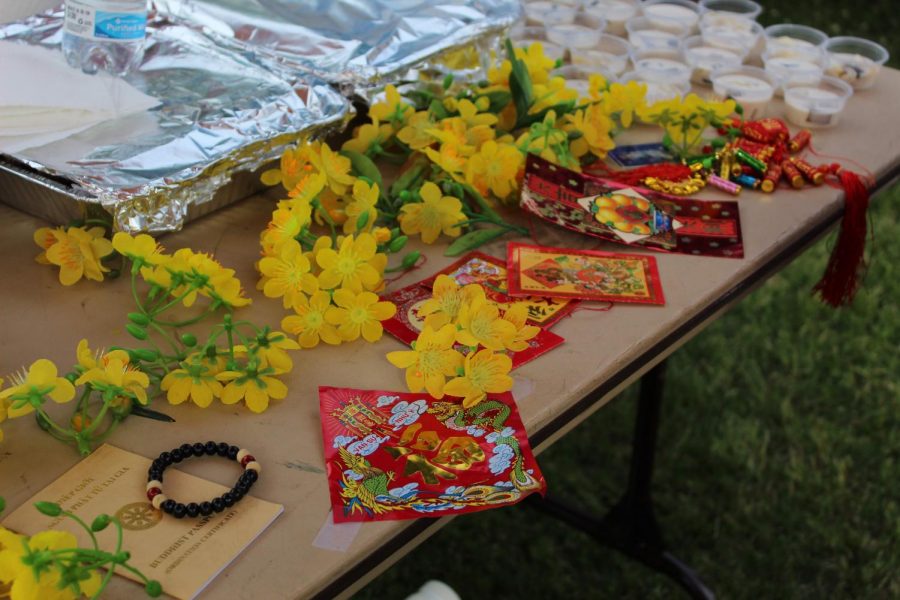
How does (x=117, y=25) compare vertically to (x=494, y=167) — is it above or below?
above

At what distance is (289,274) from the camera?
102 centimetres

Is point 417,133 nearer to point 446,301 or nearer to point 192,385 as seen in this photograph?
point 446,301

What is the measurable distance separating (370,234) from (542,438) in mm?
320

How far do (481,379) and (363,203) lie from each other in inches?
12.1

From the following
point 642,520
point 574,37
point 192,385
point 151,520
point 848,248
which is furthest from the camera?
point 642,520

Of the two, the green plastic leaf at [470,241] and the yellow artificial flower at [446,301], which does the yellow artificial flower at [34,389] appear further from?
the green plastic leaf at [470,241]

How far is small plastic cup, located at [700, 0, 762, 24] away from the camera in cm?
169

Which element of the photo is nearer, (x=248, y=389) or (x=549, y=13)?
(x=248, y=389)

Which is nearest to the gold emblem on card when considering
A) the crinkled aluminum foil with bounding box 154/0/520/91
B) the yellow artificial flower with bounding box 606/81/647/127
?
the crinkled aluminum foil with bounding box 154/0/520/91

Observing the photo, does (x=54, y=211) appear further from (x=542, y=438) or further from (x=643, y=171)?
(x=643, y=171)

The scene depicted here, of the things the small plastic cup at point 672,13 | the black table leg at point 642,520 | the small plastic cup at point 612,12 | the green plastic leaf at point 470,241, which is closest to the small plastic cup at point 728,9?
the small plastic cup at point 672,13

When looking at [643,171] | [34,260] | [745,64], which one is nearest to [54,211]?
[34,260]

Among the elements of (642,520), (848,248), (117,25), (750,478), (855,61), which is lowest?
(750,478)

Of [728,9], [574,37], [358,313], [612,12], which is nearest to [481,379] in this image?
[358,313]
